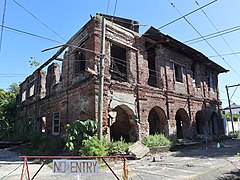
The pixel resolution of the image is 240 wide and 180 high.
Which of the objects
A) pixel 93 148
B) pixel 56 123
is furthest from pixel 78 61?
pixel 93 148

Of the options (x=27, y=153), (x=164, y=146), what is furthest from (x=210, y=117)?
(x=27, y=153)

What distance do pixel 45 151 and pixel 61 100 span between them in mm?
3492

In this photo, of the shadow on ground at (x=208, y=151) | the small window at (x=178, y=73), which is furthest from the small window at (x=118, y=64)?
the shadow on ground at (x=208, y=151)

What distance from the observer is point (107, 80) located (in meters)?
10.8

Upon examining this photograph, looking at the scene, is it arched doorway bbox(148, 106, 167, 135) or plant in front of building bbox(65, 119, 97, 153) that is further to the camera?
arched doorway bbox(148, 106, 167, 135)

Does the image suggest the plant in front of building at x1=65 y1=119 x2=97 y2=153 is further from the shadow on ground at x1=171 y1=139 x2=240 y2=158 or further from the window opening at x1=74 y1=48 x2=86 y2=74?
the shadow on ground at x1=171 y1=139 x2=240 y2=158

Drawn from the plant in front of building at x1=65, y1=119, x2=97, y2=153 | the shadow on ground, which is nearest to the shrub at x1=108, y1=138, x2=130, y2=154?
the plant in front of building at x1=65, y1=119, x2=97, y2=153

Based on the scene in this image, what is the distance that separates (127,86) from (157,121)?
511cm

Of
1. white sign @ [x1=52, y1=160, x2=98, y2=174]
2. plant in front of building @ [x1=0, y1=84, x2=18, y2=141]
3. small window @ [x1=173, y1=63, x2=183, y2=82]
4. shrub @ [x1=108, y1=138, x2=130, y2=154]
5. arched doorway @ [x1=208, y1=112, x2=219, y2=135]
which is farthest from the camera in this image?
plant in front of building @ [x1=0, y1=84, x2=18, y2=141]

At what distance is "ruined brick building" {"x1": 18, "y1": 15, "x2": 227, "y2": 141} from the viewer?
11.0 metres

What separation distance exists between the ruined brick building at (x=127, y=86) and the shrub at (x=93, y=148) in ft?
4.55

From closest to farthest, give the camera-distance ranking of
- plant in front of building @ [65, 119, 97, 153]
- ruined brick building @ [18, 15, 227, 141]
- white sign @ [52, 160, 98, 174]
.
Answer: white sign @ [52, 160, 98, 174], plant in front of building @ [65, 119, 97, 153], ruined brick building @ [18, 15, 227, 141]

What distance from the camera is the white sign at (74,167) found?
3922 mm

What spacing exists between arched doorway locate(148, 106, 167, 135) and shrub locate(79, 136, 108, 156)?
6.21 meters
